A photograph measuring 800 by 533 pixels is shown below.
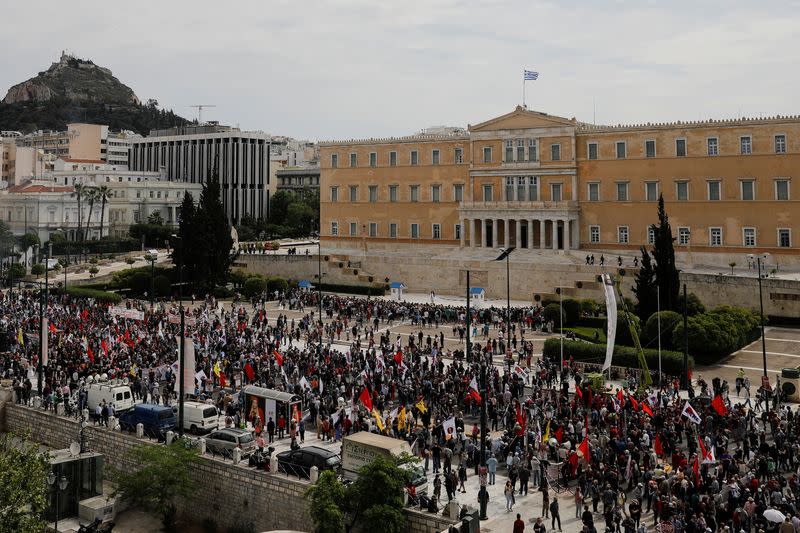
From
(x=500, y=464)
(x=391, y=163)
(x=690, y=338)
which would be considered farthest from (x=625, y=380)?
(x=391, y=163)

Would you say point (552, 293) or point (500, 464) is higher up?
point (552, 293)

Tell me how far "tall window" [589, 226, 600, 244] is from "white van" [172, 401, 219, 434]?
42.8 metres

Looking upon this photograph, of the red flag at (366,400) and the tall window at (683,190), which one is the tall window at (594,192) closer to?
the tall window at (683,190)

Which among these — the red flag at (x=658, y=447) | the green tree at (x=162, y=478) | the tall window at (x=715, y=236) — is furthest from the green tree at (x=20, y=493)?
the tall window at (x=715, y=236)

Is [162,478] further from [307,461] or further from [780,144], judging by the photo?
[780,144]

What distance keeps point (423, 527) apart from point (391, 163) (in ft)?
185

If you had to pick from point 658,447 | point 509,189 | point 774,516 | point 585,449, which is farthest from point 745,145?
point 774,516

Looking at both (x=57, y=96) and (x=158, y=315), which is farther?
(x=57, y=96)

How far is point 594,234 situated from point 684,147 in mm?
9889

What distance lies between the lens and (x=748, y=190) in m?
56.5

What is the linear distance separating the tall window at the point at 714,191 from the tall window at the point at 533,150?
1418 centimetres

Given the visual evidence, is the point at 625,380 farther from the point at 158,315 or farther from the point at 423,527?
the point at 158,315

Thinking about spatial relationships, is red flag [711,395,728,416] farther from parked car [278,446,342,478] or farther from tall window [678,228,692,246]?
tall window [678,228,692,246]

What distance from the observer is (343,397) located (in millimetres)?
29344
